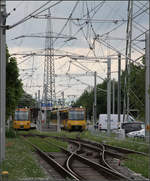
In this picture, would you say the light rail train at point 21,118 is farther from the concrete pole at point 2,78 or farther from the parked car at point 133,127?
the concrete pole at point 2,78

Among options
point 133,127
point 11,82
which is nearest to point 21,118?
point 133,127

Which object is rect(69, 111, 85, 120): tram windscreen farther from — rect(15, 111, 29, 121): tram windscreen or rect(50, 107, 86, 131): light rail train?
rect(15, 111, 29, 121): tram windscreen

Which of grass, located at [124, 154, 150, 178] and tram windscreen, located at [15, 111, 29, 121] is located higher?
tram windscreen, located at [15, 111, 29, 121]

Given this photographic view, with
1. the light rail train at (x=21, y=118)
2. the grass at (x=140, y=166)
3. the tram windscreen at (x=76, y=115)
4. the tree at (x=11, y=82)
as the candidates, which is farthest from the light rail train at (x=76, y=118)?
the grass at (x=140, y=166)

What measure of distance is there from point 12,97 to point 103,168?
17.0m

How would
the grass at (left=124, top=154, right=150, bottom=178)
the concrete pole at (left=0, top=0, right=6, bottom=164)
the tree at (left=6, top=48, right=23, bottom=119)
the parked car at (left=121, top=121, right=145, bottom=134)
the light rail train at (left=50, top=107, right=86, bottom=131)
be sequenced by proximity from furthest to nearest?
the light rail train at (left=50, top=107, right=86, bottom=131), the parked car at (left=121, top=121, right=145, bottom=134), the tree at (left=6, top=48, right=23, bottom=119), the concrete pole at (left=0, top=0, right=6, bottom=164), the grass at (left=124, top=154, right=150, bottom=178)

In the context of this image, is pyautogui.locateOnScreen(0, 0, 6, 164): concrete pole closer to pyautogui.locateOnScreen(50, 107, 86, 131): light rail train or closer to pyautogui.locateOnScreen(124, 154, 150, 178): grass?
pyautogui.locateOnScreen(124, 154, 150, 178): grass

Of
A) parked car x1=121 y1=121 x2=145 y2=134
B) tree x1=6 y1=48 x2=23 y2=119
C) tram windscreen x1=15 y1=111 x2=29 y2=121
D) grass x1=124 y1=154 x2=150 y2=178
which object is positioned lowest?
grass x1=124 y1=154 x2=150 y2=178

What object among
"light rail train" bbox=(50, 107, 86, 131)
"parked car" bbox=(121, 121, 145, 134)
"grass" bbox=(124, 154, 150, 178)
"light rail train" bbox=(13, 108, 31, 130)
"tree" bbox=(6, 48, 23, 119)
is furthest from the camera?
"light rail train" bbox=(13, 108, 31, 130)

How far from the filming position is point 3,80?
17.8m

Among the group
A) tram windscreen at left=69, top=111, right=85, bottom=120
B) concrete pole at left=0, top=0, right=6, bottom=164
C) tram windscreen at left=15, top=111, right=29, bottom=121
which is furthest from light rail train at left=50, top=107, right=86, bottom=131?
concrete pole at left=0, top=0, right=6, bottom=164

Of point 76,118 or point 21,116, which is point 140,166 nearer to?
point 76,118

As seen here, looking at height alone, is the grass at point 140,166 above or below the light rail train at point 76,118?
below

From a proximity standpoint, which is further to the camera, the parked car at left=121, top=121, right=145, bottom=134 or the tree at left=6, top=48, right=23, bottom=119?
the parked car at left=121, top=121, right=145, bottom=134
